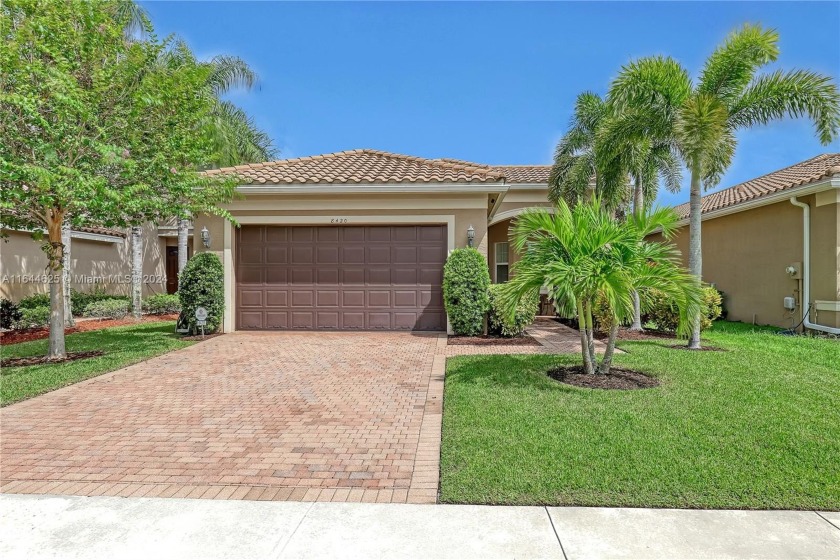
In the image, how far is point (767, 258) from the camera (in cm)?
1380

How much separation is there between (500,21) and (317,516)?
1025 centimetres

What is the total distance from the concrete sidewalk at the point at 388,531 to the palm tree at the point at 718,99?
21.4ft

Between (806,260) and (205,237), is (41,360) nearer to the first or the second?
(205,237)

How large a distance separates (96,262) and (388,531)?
20368 mm

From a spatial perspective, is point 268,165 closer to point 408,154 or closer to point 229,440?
point 408,154

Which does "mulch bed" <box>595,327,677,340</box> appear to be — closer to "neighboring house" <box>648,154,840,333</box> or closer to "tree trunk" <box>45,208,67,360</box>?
"neighboring house" <box>648,154,840,333</box>

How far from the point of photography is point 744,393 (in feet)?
20.1

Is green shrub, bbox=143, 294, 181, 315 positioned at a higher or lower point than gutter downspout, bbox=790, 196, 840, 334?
lower

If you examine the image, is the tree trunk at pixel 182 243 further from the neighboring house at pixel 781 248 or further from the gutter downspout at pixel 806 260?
the gutter downspout at pixel 806 260

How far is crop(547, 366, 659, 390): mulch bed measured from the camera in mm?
6500

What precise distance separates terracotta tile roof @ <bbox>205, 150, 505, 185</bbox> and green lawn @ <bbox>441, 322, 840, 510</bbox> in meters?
5.99

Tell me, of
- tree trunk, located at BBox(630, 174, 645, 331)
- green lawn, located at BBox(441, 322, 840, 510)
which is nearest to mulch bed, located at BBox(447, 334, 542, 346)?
green lawn, located at BBox(441, 322, 840, 510)

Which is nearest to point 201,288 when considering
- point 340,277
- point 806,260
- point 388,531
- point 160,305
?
point 340,277

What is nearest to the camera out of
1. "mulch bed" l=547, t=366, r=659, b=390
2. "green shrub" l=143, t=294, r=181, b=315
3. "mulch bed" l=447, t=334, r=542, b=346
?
"mulch bed" l=547, t=366, r=659, b=390
